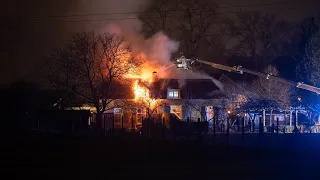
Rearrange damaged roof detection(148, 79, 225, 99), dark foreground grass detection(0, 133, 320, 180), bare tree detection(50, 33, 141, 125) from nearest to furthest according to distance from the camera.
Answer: dark foreground grass detection(0, 133, 320, 180) < bare tree detection(50, 33, 141, 125) < damaged roof detection(148, 79, 225, 99)

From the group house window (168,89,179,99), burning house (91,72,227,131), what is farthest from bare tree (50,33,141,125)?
house window (168,89,179,99)

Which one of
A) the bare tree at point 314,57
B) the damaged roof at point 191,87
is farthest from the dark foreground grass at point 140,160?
the damaged roof at point 191,87

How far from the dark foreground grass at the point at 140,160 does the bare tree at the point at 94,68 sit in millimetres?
11267

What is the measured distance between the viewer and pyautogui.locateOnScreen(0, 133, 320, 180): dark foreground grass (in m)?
16.1

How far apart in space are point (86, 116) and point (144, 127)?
8.36 meters

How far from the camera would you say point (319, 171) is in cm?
1703

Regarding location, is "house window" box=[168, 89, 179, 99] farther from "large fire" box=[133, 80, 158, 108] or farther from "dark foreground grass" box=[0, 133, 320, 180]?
"dark foreground grass" box=[0, 133, 320, 180]

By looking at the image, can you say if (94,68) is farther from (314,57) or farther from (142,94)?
(314,57)

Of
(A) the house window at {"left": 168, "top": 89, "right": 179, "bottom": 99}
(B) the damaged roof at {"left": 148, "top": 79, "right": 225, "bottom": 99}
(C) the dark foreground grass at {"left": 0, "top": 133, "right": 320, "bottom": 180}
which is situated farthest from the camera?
(A) the house window at {"left": 168, "top": 89, "right": 179, "bottom": 99}

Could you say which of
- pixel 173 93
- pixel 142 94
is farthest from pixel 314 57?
pixel 142 94

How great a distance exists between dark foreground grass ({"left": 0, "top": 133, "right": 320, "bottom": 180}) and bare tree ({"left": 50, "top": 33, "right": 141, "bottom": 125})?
11.3 metres

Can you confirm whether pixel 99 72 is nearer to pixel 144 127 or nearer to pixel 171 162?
pixel 144 127

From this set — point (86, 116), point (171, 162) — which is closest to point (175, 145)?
point (171, 162)

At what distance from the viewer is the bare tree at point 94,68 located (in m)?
38.0
